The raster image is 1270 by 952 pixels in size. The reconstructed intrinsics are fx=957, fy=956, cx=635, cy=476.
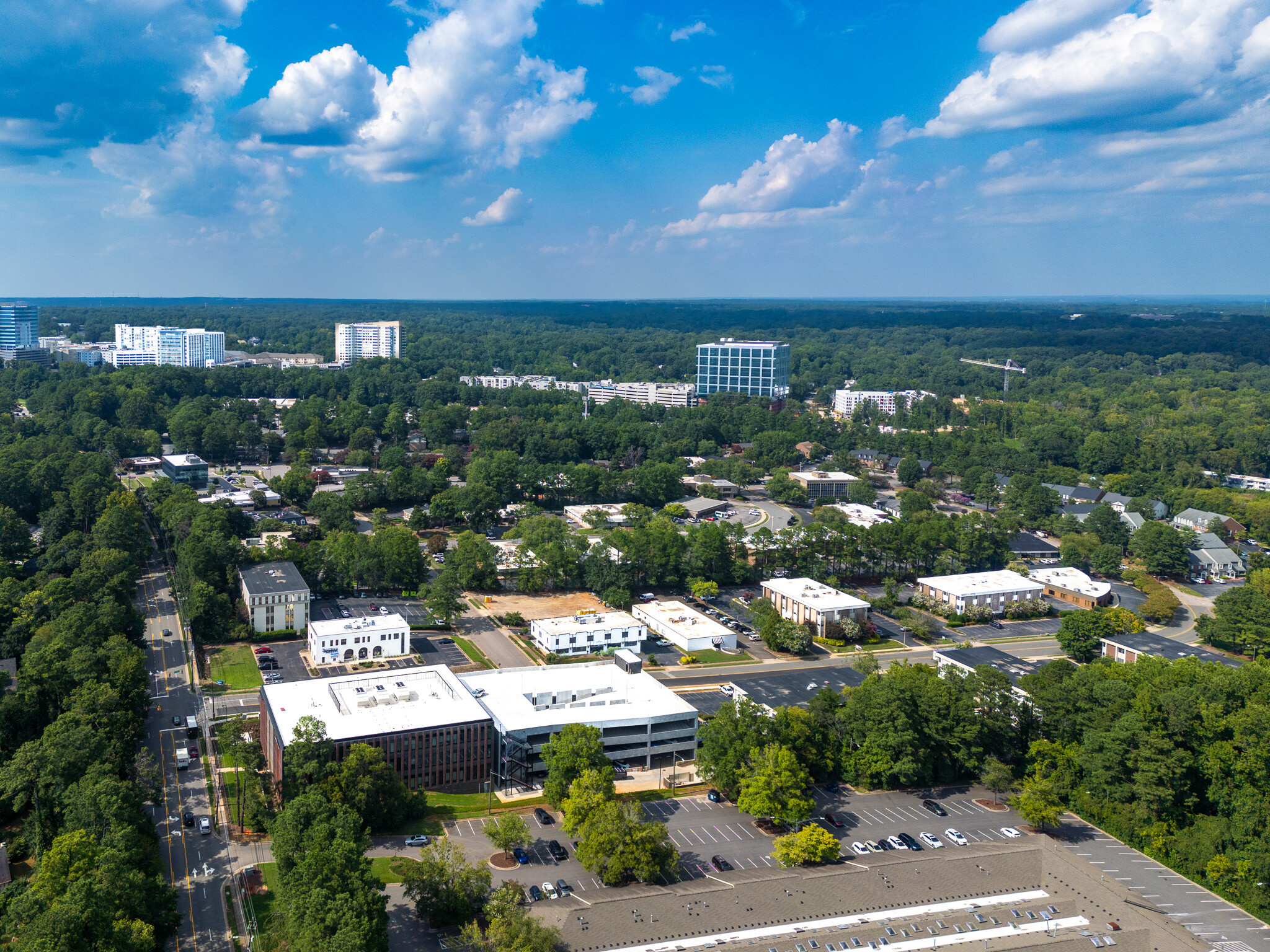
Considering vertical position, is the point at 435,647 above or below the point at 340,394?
below

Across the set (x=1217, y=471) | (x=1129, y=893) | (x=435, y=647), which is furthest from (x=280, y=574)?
(x=1217, y=471)

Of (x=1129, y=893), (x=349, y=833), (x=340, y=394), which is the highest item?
(x=340, y=394)

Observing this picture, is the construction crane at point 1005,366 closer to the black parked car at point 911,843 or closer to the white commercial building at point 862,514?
the white commercial building at point 862,514

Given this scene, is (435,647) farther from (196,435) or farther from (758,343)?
(758,343)

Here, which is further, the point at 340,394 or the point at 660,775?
the point at 340,394

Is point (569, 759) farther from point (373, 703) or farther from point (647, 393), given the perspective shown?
point (647, 393)

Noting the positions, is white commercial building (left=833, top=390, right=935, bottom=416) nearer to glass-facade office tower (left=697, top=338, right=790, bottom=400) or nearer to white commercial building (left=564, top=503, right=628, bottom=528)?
glass-facade office tower (left=697, top=338, right=790, bottom=400)

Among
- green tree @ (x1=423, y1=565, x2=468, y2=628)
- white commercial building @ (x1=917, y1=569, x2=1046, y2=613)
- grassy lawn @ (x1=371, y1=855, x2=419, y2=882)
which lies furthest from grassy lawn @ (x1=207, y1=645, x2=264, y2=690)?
white commercial building @ (x1=917, y1=569, x2=1046, y2=613)

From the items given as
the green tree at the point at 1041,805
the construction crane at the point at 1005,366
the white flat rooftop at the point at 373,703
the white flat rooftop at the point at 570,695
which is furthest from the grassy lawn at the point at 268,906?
the construction crane at the point at 1005,366
